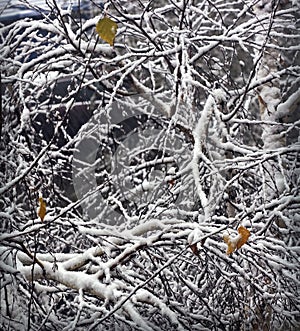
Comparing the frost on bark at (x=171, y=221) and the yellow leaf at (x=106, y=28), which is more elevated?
the yellow leaf at (x=106, y=28)

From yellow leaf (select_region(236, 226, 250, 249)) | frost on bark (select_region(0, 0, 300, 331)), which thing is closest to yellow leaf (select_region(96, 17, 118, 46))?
frost on bark (select_region(0, 0, 300, 331))

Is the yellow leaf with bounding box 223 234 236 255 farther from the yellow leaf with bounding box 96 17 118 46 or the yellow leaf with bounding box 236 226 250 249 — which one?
the yellow leaf with bounding box 96 17 118 46

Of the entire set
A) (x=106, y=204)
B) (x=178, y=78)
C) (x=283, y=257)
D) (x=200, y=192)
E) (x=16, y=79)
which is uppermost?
(x=16, y=79)

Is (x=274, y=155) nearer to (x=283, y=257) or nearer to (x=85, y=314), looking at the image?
(x=283, y=257)

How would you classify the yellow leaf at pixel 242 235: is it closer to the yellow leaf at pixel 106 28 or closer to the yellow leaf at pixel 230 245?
the yellow leaf at pixel 230 245

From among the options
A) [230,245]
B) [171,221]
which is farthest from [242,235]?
[171,221]

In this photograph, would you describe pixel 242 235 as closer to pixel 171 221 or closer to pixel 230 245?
pixel 230 245

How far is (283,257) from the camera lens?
73.2 inches

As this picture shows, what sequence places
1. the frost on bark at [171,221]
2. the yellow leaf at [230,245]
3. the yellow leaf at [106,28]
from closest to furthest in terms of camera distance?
the yellow leaf at [106,28] → the yellow leaf at [230,245] → the frost on bark at [171,221]

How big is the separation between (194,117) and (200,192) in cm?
45

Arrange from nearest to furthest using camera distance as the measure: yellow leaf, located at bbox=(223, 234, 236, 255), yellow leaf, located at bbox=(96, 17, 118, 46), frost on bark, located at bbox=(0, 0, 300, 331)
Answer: yellow leaf, located at bbox=(96, 17, 118, 46), yellow leaf, located at bbox=(223, 234, 236, 255), frost on bark, located at bbox=(0, 0, 300, 331)

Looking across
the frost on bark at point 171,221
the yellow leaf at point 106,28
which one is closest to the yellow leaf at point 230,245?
the frost on bark at point 171,221

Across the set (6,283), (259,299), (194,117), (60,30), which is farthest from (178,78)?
(6,283)

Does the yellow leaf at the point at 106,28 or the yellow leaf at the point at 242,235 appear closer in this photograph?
the yellow leaf at the point at 106,28
